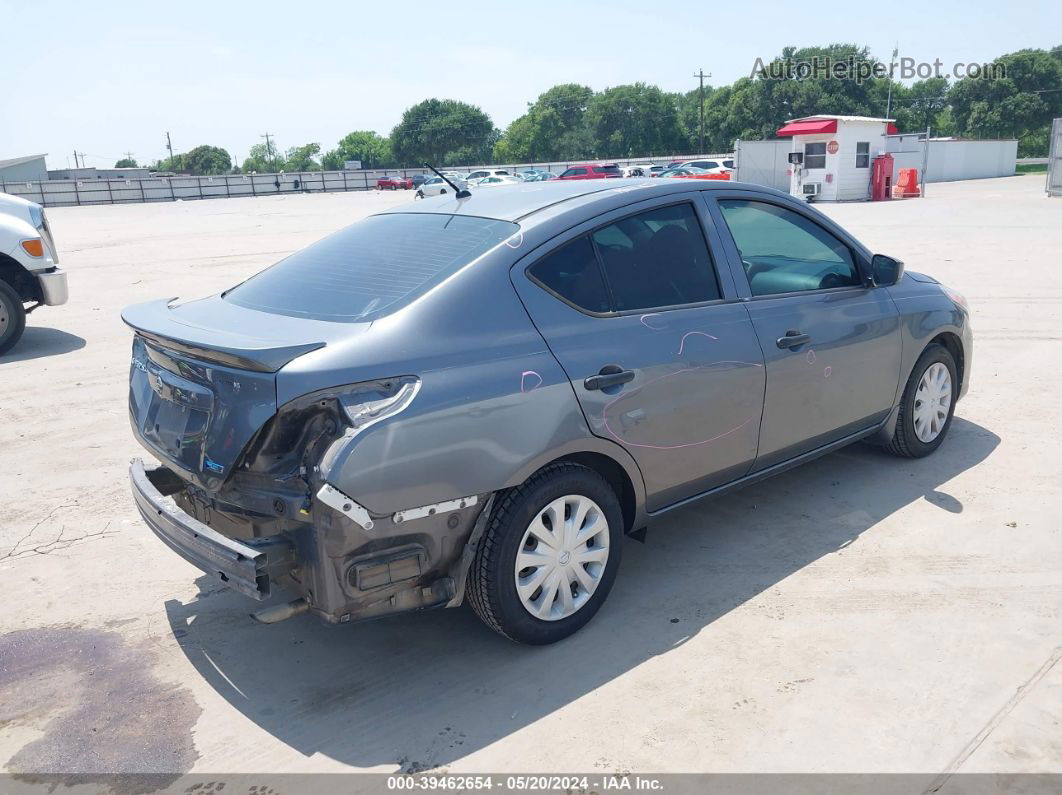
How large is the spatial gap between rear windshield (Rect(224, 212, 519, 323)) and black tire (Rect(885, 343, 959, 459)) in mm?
2811

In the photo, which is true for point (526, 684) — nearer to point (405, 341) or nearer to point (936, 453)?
point (405, 341)

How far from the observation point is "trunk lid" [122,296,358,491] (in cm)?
283

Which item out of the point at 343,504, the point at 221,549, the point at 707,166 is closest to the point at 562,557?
the point at 343,504

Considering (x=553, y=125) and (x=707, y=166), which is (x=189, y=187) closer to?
(x=707, y=166)

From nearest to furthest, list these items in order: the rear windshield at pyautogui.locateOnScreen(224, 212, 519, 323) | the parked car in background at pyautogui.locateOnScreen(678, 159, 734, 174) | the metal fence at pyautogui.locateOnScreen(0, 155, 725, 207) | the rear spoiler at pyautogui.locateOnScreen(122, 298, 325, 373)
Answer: the rear spoiler at pyautogui.locateOnScreen(122, 298, 325, 373) < the rear windshield at pyautogui.locateOnScreen(224, 212, 519, 323) < the parked car in background at pyautogui.locateOnScreen(678, 159, 734, 174) < the metal fence at pyautogui.locateOnScreen(0, 155, 725, 207)

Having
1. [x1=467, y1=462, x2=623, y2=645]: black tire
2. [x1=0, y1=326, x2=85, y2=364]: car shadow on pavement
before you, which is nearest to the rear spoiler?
[x1=467, y1=462, x2=623, y2=645]: black tire

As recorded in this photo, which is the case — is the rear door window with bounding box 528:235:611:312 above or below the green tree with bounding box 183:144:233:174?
below

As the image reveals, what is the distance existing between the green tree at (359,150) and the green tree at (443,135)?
15323mm

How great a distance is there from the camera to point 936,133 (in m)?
92.4

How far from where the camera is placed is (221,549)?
289 centimetres

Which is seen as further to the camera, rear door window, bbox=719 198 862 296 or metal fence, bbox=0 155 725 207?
metal fence, bbox=0 155 725 207

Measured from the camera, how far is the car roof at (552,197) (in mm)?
3625

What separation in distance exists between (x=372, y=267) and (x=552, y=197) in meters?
0.85

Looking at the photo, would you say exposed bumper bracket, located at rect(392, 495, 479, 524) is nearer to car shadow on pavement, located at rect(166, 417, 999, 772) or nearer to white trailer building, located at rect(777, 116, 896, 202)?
car shadow on pavement, located at rect(166, 417, 999, 772)
